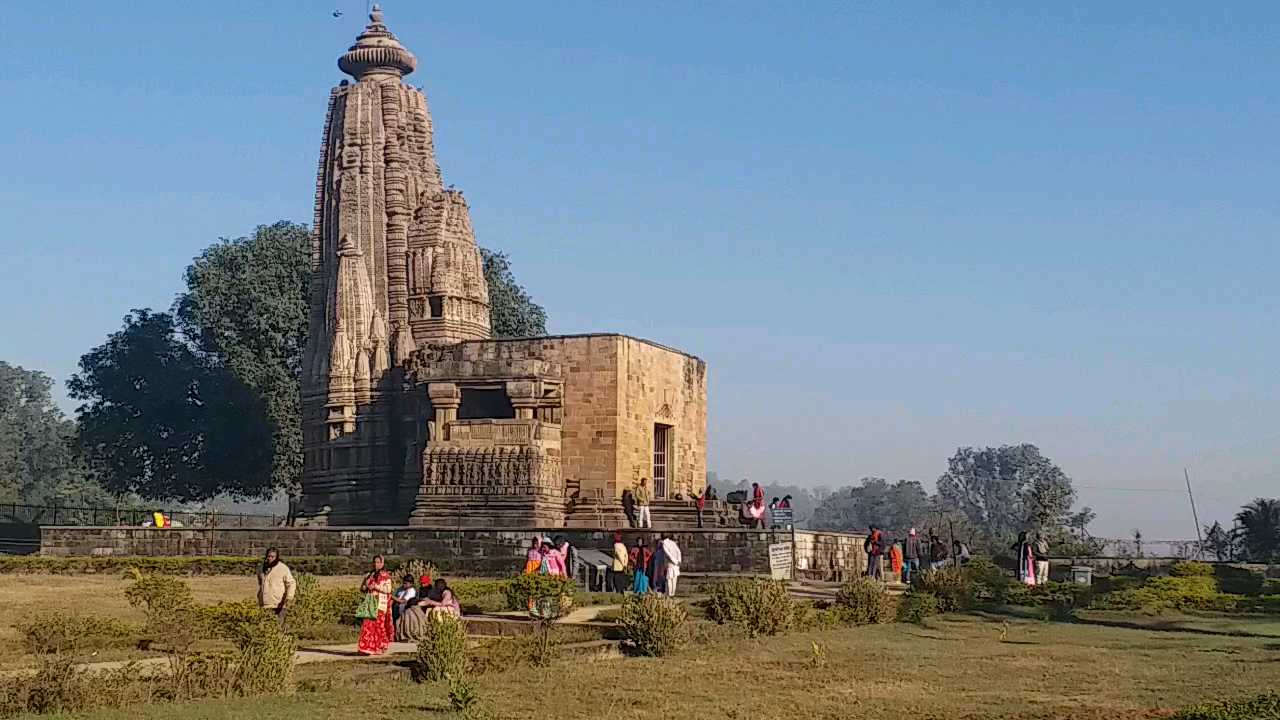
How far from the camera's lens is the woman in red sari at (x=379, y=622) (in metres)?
16.3

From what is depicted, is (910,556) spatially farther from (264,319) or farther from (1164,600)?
(264,319)

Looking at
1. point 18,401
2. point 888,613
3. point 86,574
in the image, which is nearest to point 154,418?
point 86,574

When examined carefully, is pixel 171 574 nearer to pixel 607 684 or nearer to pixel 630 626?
pixel 630 626

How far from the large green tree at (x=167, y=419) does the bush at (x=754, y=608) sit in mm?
29367

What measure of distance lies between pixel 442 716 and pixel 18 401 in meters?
89.5

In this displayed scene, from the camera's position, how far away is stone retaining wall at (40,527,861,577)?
28.1 metres

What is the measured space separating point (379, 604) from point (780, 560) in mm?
12946

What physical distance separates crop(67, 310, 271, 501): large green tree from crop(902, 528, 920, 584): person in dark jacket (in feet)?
70.6

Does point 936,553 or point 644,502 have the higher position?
point 644,502

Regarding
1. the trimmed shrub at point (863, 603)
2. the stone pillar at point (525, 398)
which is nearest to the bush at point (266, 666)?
the trimmed shrub at point (863, 603)

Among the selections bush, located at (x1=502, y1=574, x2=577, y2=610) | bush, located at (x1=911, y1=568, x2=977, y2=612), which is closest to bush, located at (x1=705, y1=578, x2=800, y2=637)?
bush, located at (x1=502, y1=574, x2=577, y2=610)

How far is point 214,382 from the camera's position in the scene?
46531 millimetres

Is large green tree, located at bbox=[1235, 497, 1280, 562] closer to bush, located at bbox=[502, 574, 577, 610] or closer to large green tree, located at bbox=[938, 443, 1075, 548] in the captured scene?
bush, located at bbox=[502, 574, 577, 610]

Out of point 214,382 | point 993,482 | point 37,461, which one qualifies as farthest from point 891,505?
point 214,382
